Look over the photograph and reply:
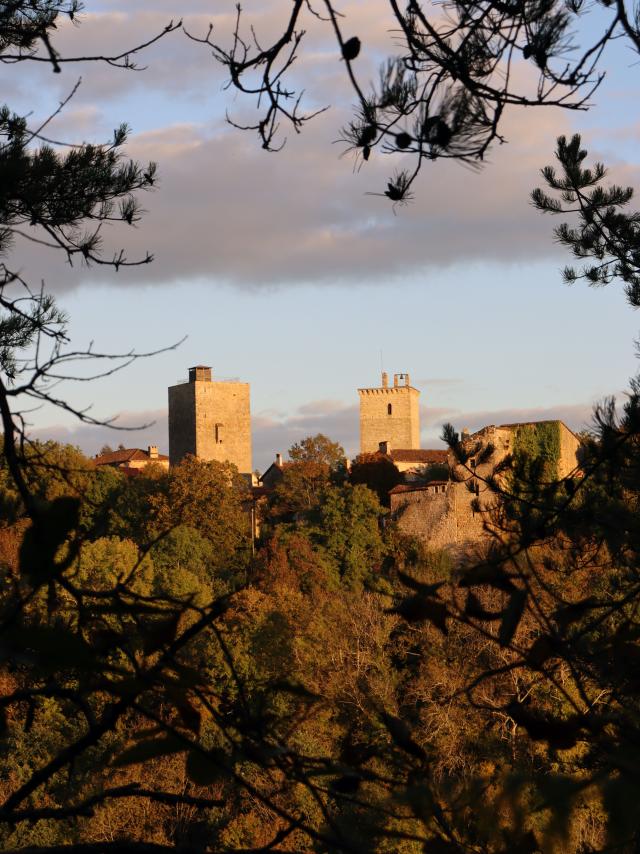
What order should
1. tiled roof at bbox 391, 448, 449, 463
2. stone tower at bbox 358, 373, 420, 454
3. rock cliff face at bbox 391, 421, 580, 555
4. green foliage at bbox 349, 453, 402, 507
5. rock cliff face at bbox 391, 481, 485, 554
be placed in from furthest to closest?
1. stone tower at bbox 358, 373, 420, 454
2. tiled roof at bbox 391, 448, 449, 463
3. green foliage at bbox 349, 453, 402, 507
4. rock cliff face at bbox 391, 481, 485, 554
5. rock cliff face at bbox 391, 421, 580, 555

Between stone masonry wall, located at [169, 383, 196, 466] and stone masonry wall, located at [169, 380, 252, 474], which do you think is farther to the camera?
stone masonry wall, located at [169, 383, 196, 466]

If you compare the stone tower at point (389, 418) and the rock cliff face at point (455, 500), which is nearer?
the rock cliff face at point (455, 500)

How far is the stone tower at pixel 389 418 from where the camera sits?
267 feet

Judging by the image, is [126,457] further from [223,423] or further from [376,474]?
[376,474]

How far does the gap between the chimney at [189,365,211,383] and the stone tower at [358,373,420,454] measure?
1161 centimetres

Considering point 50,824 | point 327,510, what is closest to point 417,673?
point 50,824

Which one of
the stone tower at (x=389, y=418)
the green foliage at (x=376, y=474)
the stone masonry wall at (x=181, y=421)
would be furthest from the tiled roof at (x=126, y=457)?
the green foliage at (x=376, y=474)

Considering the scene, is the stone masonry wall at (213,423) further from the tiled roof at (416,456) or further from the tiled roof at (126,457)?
the tiled roof at (416,456)

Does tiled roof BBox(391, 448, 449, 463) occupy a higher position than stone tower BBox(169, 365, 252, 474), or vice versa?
stone tower BBox(169, 365, 252, 474)

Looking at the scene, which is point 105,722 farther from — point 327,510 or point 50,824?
point 327,510

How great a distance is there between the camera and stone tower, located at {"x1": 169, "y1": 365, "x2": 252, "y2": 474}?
247 ft

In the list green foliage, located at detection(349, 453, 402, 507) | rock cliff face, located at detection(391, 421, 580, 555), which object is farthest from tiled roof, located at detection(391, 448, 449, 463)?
rock cliff face, located at detection(391, 421, 580, 555)

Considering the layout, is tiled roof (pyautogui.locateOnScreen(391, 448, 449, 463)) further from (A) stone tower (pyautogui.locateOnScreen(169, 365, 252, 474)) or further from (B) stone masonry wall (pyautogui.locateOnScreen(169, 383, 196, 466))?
(B) stone masonry wall (pyautogui.locateOnScreen(169, 383, 196, 466))

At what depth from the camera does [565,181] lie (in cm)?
912
